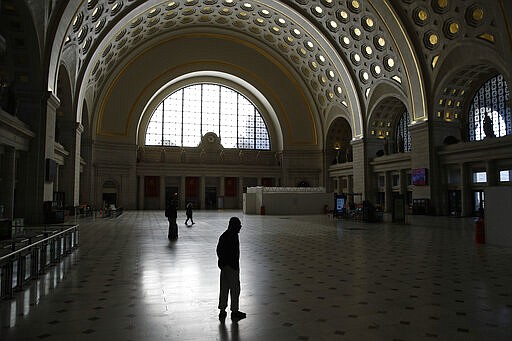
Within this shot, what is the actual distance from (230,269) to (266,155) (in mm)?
37793

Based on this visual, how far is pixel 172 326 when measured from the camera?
14.8 feet

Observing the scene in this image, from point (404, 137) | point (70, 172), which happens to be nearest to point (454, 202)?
point (404, 137)

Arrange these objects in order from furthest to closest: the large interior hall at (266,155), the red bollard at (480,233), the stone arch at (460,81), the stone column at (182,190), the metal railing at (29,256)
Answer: the stone column at (182,190) → the stone arch at (460,81) → the red bollard at (480,233) → the large interior hall at (266,155) → the metal railing at (29,256)

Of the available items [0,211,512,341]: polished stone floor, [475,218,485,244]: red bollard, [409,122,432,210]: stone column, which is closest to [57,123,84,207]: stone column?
[0,211,512,341]: polished stone floor

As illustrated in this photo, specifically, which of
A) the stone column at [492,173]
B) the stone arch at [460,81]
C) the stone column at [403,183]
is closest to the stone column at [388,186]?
the stone column at [403,183]

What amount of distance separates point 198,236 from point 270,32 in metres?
27.4

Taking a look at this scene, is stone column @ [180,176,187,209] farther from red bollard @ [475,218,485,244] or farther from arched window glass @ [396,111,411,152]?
red bollard @ [475,218,485,244]

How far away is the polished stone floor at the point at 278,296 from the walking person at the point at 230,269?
16 cm

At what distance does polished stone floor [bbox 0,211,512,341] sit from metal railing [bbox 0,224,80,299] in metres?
0.22

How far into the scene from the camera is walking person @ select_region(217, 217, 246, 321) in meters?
4.89

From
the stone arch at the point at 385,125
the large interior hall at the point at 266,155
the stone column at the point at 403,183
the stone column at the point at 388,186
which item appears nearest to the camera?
the large interior hall at the point at 266,155

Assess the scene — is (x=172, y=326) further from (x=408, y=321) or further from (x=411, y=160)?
(x=411, y=160)

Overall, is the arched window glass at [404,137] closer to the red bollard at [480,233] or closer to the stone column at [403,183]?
the stone column at [403,183]

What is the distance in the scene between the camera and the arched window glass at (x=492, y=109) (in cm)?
2531
